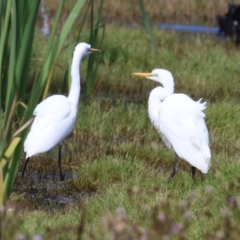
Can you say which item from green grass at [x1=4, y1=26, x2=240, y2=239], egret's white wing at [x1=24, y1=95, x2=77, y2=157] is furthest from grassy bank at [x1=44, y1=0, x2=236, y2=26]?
egret's white wing at [x1=24, y1=95, x2=77, y2=157]

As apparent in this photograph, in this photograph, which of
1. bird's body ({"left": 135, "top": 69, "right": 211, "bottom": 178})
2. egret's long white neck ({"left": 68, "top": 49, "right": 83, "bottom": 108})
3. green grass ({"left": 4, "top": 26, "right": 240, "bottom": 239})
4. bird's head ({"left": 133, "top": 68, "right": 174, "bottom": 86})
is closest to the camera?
green grass ({"left": 4, "top": 26, "right": 240, "bottom": 239})

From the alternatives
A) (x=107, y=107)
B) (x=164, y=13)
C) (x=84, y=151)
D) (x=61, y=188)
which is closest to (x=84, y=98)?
(x=107, y=107)

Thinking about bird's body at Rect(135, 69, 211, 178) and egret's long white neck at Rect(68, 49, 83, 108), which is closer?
bird's body at Rect(135, 69, 211, 178)

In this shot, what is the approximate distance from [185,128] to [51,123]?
0.97 meters

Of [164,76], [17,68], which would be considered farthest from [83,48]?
[17,68]

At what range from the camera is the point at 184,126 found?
616cm

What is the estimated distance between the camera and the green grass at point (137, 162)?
3.63 metres

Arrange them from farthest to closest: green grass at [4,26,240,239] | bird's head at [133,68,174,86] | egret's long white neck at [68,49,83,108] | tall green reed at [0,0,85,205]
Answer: bird's head at [133,68,174,86] → egret's long white neck at [68,49,83,108] → tall green reed at [0,0,85,205] → green grass at [4,26,240,239]

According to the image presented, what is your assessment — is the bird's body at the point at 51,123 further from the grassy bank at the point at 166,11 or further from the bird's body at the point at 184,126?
the grassy bank at the point at 166,11

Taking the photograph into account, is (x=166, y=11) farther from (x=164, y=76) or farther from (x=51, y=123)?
(x=51, y=123)

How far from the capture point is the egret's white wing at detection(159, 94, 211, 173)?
5906 millimetres

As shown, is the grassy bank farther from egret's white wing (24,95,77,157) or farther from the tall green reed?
the tall green reed

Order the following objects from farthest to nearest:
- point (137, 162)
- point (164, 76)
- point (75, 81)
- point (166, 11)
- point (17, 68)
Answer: point (166, 11)
point (164, 76)
point (75, 81)
point (137, 162)
point (17, 68)

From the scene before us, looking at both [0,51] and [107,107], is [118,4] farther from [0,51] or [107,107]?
[0,51]
